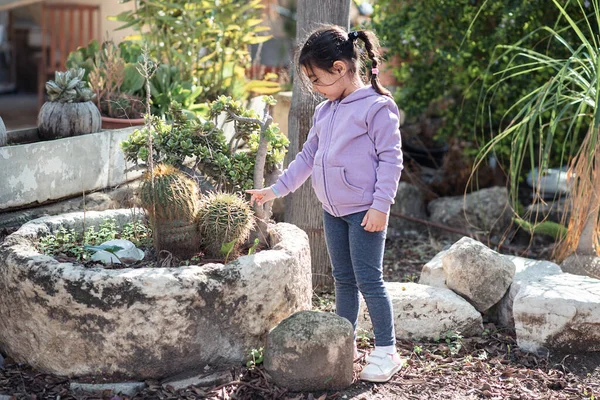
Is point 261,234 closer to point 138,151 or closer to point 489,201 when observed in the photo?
point 138,151

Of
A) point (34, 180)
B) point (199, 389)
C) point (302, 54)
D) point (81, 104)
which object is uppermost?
point (302, 54)

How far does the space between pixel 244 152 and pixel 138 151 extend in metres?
0.58

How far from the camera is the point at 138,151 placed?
3979 mm

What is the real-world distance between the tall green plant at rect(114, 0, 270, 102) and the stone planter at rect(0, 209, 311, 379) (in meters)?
2.80

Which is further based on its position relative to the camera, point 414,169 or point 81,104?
point 414,169

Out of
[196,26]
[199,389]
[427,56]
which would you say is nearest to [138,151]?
[199,389]

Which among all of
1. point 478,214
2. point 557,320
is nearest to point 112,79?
point 478,214

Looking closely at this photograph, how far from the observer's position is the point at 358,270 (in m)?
3.43

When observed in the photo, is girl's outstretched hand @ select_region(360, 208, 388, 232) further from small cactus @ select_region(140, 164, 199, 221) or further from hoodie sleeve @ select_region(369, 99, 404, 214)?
small cactus @ select_region(140, 164, 199, 221)

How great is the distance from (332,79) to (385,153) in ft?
1.33

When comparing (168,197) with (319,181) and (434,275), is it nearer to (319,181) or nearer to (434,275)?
(319,181)

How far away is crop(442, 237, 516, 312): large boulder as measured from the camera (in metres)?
4.26

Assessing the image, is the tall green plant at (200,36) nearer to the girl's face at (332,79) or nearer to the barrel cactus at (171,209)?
the barrel cactus at (171,209)

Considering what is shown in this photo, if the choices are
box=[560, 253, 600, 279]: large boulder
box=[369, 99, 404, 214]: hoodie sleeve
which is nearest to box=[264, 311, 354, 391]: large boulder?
box=[369, 99, 404, 214]: hoodie sleeve
